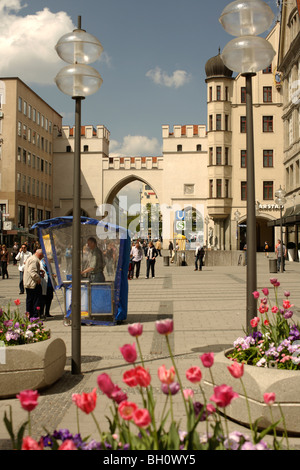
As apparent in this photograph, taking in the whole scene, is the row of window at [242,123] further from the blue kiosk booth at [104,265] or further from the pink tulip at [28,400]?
the pink tulip at [28,400]

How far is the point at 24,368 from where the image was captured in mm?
5430

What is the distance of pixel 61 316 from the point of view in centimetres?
1210

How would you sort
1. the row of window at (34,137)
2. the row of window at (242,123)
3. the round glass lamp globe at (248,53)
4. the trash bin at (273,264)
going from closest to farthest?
the round glass lamp globe at (248,53) < the trash bin at (273,264) < the row of window at (242,123) < the row of window at (34,137)

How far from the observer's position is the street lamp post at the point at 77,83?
6.57 metres

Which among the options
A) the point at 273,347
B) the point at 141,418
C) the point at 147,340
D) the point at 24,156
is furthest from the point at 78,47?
the point at 24,156

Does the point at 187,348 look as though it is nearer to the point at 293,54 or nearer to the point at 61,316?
the point at 61,316

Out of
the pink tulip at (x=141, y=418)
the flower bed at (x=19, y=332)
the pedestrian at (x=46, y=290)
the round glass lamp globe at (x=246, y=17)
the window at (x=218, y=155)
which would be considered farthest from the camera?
the window at (x=218, y=155)

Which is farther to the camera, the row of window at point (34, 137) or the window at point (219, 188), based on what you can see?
the row of window at point (34, 137)

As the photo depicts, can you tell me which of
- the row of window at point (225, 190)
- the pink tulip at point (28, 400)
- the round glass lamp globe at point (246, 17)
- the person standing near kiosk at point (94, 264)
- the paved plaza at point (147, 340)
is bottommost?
the paved plaza at point (147, 340)

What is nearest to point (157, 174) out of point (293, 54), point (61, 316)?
point (293, 54)

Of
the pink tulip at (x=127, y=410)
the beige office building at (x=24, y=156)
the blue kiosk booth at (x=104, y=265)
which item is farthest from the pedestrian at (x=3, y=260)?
the pink tulip at (x=127, y=410)

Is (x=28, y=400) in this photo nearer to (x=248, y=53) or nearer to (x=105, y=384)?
(x=105, y=384)

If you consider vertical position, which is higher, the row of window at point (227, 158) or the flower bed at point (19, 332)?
the row of window at point (227, 158)

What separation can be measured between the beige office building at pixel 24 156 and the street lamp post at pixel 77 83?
4197 centimetres
